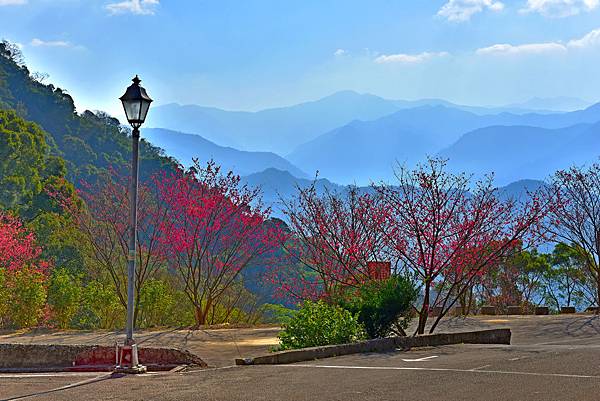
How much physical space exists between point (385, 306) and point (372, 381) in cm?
458

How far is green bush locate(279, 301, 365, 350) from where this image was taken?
1214 cm

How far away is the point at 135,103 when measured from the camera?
10.2m

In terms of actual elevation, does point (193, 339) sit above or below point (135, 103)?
below

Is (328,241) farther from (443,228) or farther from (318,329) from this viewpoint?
(318,329)

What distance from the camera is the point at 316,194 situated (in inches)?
853

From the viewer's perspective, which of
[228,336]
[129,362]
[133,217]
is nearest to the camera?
[129,362]

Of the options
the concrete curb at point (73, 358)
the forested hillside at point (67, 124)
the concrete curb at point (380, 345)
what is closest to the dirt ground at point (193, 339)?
the concrete curb at point (73, 358)

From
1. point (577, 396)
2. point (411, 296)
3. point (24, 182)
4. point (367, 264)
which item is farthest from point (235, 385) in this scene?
point (24, 182)

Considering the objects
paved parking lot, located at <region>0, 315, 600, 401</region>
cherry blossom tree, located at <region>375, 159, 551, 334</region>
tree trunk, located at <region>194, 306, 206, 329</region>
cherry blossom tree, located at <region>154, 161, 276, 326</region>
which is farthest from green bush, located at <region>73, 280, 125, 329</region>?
paved parking lot, located at <region>0, 315, 600, 401</region>

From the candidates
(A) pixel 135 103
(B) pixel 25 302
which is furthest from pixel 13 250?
(A) pixel 135 103

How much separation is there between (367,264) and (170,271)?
11.7 meters

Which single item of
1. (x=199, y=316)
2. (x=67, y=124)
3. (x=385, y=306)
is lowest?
(x=199, y=316)

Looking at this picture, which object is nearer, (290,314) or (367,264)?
(290,314)

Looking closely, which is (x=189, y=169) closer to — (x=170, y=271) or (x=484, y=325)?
(x=170, y=271)
